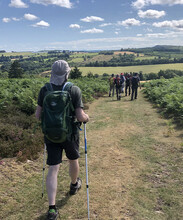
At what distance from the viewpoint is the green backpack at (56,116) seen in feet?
10.1

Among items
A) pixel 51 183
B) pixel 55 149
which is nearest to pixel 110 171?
pixel 51 183

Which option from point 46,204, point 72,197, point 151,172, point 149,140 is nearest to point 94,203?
point 72,197

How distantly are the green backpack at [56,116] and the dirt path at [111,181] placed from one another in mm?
1807

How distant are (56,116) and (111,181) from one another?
2.83 meters

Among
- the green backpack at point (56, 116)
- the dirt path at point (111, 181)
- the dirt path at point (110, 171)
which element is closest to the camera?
the green backpack at point (56, 116)

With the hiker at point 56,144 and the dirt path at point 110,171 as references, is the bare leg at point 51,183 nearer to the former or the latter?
the hiker at point 56,144

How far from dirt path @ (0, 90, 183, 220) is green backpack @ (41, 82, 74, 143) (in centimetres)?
181

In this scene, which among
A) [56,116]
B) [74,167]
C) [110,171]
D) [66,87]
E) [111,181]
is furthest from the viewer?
[110,171]

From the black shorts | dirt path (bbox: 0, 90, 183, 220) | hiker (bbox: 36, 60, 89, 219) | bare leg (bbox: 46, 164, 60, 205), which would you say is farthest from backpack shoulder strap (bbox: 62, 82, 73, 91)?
dirt path (bbox: 0, 90, 183, 220)

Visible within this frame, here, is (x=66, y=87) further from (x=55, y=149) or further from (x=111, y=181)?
(x=111, y=181)

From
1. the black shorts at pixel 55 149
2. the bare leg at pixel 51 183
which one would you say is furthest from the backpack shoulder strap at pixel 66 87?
the bare leg at pixel 51 183

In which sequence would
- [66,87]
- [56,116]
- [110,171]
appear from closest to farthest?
[56,116]
[66,87]
[110,171]

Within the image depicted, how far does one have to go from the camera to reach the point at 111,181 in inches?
191

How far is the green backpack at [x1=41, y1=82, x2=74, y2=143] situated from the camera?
3.06 m
